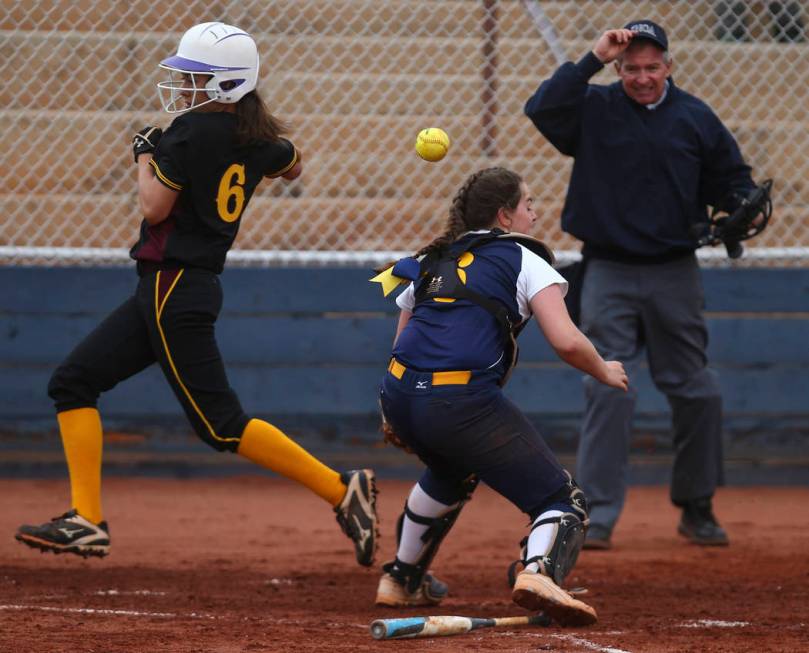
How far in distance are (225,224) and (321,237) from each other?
11.5 feet

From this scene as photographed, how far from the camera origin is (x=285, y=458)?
491cm

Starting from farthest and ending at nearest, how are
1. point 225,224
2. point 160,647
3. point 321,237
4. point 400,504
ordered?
point 321,237 < point 400,504 < point 225,224 < point 160,647

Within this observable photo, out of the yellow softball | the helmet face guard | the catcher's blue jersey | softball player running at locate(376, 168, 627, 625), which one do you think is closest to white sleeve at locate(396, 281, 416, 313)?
softball player running at locate(376, 168, 627, 625)

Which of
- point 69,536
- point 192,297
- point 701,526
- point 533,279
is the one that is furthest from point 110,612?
point 701,526

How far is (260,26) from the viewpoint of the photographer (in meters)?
8.42

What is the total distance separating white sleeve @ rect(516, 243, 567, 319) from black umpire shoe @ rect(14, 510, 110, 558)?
175cm

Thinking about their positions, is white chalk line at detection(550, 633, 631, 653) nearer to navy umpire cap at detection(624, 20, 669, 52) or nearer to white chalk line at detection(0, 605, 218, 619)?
white chalk line at detection(0, 605, 218, 619)

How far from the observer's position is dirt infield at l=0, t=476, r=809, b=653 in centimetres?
390

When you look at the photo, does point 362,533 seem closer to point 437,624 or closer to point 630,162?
point 437,624

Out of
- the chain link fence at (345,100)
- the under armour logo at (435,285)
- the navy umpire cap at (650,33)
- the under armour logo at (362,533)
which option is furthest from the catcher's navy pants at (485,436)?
the chain link fence at (345,100)

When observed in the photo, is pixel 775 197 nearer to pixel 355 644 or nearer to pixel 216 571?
pixel 216 571

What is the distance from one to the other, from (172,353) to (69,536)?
2.35 feet

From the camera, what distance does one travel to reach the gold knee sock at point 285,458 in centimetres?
490

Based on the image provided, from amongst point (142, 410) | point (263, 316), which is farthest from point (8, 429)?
point (263, 316)
